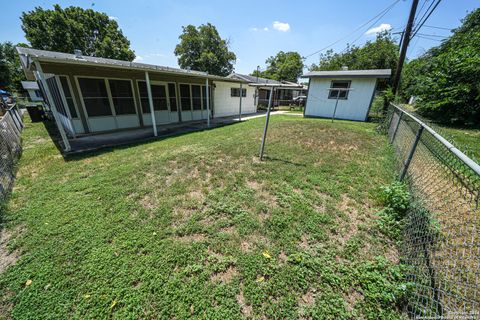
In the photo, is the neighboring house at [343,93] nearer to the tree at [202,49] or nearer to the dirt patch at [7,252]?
the dirt patch at [7,252]

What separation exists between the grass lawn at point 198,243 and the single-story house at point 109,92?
3.21m

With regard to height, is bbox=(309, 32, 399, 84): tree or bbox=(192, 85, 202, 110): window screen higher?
bbox=(309, 32, 399, 84): tree

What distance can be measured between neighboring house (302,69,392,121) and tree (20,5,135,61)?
27.8 metres

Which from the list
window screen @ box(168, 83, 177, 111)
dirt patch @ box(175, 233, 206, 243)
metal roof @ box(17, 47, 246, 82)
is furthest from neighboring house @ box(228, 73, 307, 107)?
dirt patch @ box(175, 233, 206, 243)

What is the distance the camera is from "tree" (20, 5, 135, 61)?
2123 centimetres

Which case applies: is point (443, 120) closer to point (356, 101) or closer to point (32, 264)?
point (356, 101)

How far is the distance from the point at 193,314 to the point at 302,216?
1.98 m

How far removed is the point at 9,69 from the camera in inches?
1000

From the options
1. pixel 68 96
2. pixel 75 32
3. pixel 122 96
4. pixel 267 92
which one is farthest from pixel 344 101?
pixel 75 32

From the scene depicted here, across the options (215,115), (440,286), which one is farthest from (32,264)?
(215,115)

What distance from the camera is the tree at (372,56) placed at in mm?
24031

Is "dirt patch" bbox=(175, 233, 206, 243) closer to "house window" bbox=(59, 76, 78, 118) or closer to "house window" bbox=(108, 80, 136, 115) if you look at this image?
"house window" bbox=(59, 76, 78, 118)

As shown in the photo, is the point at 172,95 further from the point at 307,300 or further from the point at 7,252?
the point at 307,300

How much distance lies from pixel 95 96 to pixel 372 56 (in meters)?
31.7
